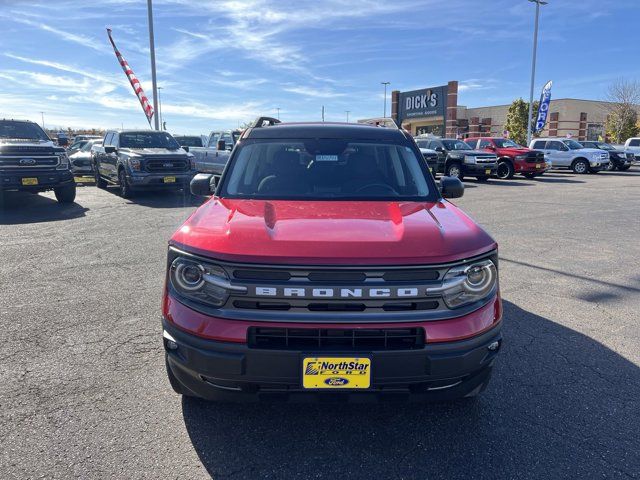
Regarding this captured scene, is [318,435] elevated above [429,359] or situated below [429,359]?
below

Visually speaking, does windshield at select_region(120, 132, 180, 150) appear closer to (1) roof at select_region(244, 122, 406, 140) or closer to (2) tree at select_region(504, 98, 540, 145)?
(1) roof at select_region(244, 122, 406, 140)

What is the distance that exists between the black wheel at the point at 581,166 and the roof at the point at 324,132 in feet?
82.1

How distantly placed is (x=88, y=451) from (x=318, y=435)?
1262 mm

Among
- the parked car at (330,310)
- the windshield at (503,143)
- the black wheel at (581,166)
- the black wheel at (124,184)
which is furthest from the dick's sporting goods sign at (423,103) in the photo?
the parked car at (330,310)

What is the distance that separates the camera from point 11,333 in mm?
4066

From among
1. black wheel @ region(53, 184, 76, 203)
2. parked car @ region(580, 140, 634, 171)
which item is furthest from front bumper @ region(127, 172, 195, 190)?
parked car @ region(580, 140, 634, 171)

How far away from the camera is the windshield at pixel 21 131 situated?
1148cm

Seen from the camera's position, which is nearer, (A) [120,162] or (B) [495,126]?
Result: (A) [120,162]

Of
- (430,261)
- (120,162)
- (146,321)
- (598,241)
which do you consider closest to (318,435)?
(430,261)

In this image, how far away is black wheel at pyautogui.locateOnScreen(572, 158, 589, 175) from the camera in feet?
82.4

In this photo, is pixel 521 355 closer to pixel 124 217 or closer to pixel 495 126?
pixel 124 217

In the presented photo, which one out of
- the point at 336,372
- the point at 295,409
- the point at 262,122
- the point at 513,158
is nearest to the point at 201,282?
the point at 336,372

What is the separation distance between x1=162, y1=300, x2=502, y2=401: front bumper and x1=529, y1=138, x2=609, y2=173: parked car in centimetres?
2558

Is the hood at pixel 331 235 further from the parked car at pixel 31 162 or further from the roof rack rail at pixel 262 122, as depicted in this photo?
the parked car at pixel 31 162
